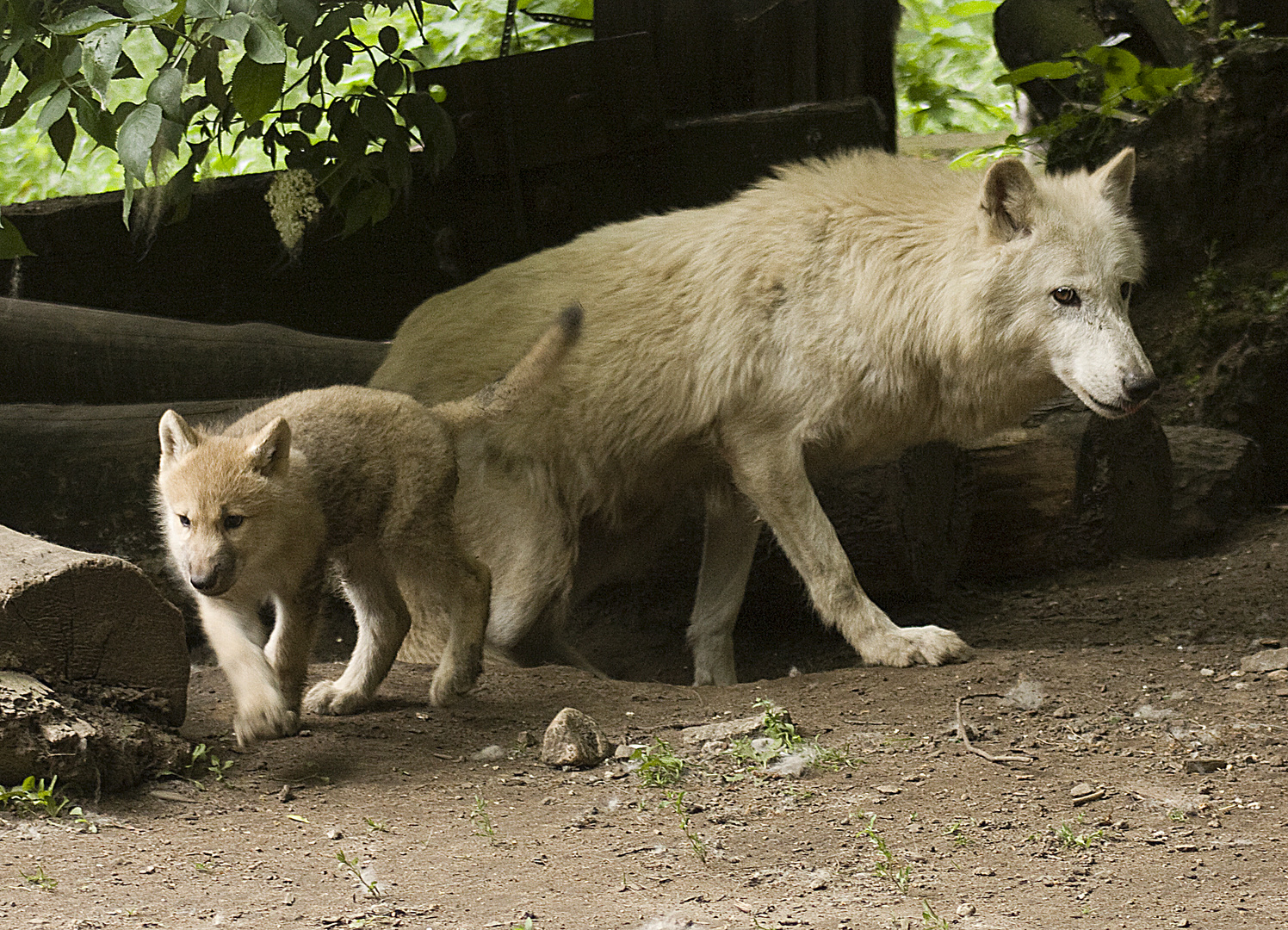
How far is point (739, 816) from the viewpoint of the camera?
3.12m

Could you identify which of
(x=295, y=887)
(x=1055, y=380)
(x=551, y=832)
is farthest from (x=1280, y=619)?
(x=295, y=887)

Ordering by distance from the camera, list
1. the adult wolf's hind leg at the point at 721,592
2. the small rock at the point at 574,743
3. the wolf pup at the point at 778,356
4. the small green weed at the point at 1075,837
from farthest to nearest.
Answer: the adult wolf's hind leg at the point at 721,592, the wolf pup at the point at 778,356, the small rock at the point at 574,743, the small green weed at the point at 1075,837

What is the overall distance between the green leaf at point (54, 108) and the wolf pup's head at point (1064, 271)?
10.3ft

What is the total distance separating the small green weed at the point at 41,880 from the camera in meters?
2.48

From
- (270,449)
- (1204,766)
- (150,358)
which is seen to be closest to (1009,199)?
(1204,766)

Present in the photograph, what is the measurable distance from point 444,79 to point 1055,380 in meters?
3.63

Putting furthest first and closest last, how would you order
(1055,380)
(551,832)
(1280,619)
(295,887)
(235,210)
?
1. (235,210)
2. (1280,619)
3. (1055,380)
4. (551,832)
5. (295,887)

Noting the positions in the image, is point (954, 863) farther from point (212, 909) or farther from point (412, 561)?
point (412, 561)

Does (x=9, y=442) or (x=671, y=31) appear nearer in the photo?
(x=9, y=442)

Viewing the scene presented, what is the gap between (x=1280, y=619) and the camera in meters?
5.07

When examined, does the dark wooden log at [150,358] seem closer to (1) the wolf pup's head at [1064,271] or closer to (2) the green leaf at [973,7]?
(1) the wolf pup's head at [1064,271]

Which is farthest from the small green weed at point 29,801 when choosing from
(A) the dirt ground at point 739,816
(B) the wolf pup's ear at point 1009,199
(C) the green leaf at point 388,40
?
(B) the wolf pup's ear at point 1009,199

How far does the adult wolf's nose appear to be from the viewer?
167 inches

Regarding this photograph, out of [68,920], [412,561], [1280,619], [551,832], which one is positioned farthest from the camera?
[1280,619]
